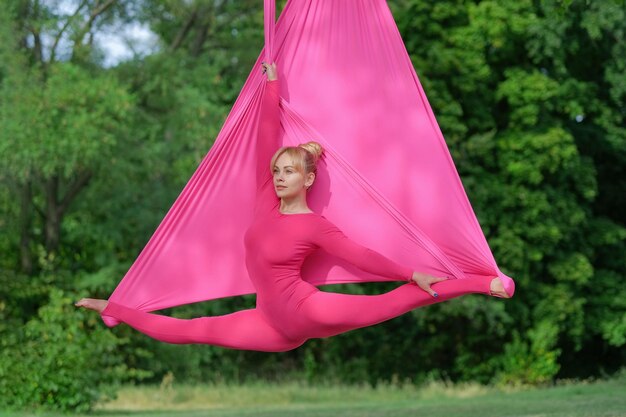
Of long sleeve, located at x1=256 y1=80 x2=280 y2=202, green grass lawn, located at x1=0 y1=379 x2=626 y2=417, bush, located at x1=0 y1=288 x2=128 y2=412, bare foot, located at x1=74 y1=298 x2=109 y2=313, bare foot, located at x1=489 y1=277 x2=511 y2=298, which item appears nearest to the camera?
bare foot, located at x1=489 y1=277 x2=511 y2=298

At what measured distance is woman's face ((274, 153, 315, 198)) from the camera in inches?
208

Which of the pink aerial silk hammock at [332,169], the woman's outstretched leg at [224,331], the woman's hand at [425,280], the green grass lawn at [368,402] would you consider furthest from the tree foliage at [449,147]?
the woman's hand at [425,280]

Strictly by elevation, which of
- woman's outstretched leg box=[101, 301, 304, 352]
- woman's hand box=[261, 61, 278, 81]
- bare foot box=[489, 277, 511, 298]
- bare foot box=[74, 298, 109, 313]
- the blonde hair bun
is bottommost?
woman's outstretched leg box=[101, 301, 304, 352]

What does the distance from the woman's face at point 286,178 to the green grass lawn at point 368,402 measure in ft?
14.6

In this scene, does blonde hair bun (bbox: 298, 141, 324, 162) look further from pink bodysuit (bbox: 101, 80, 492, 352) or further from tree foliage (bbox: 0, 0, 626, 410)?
tree foliage (bbox: 0, 0, 626, 410)

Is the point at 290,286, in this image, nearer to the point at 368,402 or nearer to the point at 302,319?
the point at 302,319

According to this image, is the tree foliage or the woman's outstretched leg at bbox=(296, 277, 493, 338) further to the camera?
the tree foliage

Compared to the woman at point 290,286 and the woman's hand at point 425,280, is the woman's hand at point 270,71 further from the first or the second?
the woman's hand at point 425,280

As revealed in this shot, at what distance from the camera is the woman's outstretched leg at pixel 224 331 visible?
5.33 meters

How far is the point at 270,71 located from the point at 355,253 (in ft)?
4.17

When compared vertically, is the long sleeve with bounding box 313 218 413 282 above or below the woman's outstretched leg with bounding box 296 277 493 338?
above

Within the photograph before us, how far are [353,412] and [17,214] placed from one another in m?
8.92

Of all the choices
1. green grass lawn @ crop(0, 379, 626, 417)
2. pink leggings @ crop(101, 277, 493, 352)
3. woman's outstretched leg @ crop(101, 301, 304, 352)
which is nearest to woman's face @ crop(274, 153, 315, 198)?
pink leggings @ crop(101, 277, 493, 352)

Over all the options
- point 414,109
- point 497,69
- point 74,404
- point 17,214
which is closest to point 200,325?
point 414,109
